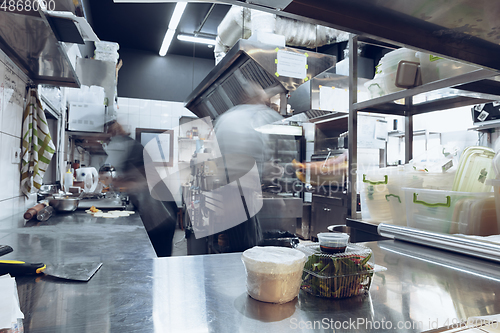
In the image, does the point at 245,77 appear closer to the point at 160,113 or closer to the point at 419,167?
the point at 419,167

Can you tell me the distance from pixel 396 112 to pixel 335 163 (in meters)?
3.18

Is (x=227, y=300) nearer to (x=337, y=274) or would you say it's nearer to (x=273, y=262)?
(x=273, y=262)

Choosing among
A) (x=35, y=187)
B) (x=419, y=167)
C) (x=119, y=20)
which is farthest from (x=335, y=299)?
(x=119, y=20)

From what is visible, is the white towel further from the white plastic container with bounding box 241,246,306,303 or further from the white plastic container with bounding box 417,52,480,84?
the white plastic container with bounding box 417,52,480,84

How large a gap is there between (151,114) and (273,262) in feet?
22.0

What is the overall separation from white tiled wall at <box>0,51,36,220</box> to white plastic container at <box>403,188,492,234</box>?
217 cm

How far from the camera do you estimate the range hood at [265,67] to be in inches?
113

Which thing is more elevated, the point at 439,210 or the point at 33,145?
the point at 33,145

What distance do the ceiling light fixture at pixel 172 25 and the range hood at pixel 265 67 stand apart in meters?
1.41

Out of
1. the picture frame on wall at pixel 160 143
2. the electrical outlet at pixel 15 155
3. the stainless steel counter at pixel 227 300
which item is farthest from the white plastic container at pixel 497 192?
the picture frame on wall at pixel 160 143
